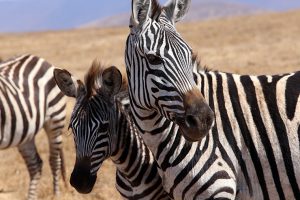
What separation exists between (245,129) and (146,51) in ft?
3.11

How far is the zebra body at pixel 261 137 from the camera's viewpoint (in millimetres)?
4734

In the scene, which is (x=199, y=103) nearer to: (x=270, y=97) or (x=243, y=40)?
(x=270, y=97)

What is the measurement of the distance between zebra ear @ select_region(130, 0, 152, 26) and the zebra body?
74 centimetres

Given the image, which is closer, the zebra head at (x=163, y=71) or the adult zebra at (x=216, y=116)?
the zebra head at (x=163, y=71)

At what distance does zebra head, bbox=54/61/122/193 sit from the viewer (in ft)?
16.7

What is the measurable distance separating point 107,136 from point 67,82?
0.60 metres

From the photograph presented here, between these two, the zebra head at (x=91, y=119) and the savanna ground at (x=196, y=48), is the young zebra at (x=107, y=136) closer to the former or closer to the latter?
the zebra head at (x=91, y=119)

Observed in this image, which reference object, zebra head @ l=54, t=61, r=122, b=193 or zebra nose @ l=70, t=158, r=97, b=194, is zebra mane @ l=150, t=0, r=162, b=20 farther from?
zebra nose @ l=70, t=158, r=97, b=194

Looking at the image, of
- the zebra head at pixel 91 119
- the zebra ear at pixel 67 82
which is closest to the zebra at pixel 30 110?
the zebra ear at pixel 67 82

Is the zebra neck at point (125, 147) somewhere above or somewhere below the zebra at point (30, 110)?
below

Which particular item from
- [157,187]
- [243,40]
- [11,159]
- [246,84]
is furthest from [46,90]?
[243,40]

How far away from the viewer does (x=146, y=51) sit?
4500 millimetres

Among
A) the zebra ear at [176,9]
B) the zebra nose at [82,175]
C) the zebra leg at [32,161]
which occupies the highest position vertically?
the zebra ear at [176,9]

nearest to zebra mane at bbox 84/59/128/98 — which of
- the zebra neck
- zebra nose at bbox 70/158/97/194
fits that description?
the zebra neck
